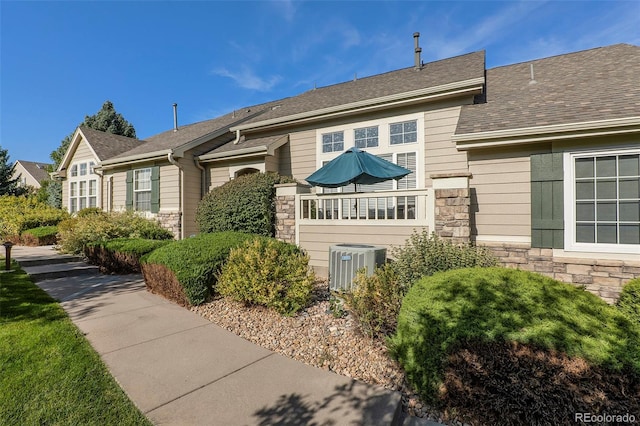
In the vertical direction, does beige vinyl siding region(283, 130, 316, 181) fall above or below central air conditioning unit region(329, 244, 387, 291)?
above

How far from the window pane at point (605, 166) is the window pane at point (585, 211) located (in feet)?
1.80

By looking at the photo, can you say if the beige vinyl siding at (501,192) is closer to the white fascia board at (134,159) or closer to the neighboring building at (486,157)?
the neighboring building at (486,157)

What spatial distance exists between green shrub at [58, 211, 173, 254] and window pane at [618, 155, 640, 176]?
482 inches

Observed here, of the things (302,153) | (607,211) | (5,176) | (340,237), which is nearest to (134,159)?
(302,153)

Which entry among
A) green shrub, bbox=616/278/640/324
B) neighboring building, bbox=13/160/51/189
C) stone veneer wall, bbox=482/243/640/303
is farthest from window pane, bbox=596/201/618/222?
neighboring building, bbox=13/160/51/189

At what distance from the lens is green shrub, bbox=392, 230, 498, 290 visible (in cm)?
436

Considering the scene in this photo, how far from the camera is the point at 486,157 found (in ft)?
20.5

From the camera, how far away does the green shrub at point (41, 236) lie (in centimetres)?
1133

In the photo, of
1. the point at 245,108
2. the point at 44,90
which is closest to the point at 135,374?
the point at 245,108

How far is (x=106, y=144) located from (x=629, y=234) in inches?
746

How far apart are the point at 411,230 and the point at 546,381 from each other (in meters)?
3.85

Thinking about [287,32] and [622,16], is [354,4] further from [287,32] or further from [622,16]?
[622,16]

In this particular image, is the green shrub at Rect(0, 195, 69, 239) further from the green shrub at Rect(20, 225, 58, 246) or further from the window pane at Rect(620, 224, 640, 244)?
the window pane at Rect(620, 224, 640, 244)

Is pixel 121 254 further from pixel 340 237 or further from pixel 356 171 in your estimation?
pixel 356 171
